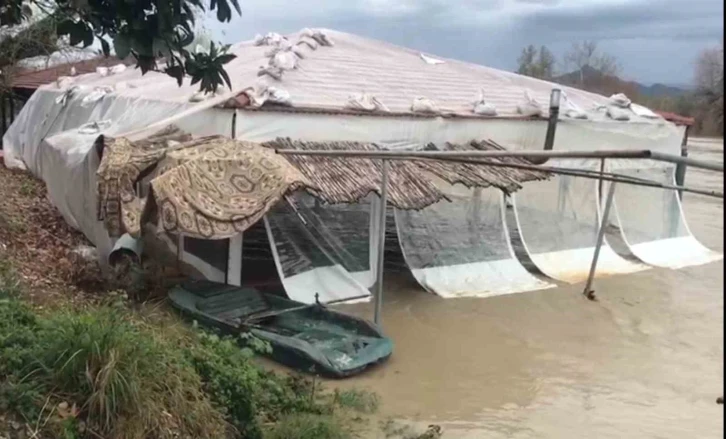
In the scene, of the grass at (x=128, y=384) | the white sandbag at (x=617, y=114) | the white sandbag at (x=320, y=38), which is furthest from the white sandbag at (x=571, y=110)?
the grass at (x=128, y=384)

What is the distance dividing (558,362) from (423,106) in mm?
4419

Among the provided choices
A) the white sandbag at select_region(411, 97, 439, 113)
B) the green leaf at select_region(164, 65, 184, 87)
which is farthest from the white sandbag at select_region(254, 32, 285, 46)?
the green leaf at select_region(164, 65, 184, 87)

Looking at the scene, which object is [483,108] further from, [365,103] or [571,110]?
[365,103]

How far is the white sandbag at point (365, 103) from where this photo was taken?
1066 cm

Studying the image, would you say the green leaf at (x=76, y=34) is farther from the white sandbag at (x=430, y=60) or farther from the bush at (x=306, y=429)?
the white sandbag at (x=430, y=60)

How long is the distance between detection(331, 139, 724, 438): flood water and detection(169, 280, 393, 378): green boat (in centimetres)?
23

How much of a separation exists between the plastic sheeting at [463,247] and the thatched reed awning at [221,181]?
101 centimetres

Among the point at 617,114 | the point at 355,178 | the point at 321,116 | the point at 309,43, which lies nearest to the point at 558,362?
the point at 355,178

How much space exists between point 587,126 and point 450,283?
4160 mm

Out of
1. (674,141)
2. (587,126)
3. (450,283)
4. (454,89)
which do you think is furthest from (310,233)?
(674,141)

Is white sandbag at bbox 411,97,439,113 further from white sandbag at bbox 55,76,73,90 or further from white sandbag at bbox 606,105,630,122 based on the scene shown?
white sandbag at bbox 55,76,73,90

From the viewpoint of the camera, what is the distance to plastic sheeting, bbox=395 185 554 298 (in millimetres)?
10742

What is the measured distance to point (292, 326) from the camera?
8.29 meters

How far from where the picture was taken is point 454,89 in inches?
508
